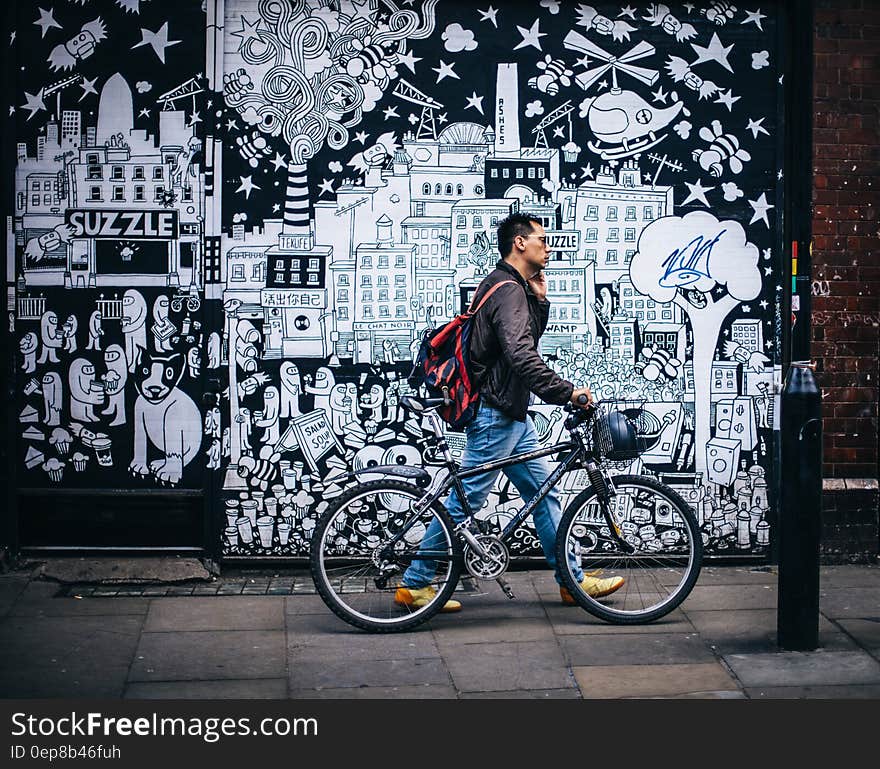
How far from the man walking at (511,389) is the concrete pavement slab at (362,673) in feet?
2.05

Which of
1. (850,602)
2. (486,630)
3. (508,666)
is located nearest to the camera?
(508,666)

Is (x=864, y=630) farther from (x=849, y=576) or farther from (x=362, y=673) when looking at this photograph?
(x=362, y=673)

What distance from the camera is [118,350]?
7172 mm

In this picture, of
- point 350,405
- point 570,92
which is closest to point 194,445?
point 350,405

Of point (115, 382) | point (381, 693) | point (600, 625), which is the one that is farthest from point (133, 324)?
point (600, 625)

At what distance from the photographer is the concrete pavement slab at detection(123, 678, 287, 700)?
200 inches

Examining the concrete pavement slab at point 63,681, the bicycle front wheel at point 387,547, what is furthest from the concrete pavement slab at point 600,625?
the concrete pavement slab at point 63,681

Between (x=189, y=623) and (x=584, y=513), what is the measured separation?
7.13 ft

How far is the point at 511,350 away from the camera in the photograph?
19.5 ft

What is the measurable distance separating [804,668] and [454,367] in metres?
2.26

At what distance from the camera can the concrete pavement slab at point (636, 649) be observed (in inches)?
220

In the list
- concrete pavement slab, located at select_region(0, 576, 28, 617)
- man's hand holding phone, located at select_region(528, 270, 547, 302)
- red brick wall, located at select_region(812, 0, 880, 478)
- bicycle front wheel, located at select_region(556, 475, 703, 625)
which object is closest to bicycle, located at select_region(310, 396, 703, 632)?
bicycle front wheel, located at select_region(556, 475, 703, 625)

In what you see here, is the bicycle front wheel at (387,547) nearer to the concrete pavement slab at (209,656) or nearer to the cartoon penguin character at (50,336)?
the concrete pavement slab at (209,656)

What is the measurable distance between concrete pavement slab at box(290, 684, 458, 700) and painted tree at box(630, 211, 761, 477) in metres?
3.07
